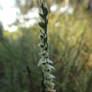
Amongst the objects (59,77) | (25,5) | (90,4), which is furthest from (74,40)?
(90,4)

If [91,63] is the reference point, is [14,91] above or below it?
below

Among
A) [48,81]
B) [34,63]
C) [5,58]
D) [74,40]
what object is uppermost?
[74,40]

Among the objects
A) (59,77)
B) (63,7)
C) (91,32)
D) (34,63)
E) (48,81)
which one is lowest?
(48,81)

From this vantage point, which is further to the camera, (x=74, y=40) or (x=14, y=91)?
(x=74, y=40)

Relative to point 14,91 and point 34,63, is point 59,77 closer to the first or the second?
point 34,63

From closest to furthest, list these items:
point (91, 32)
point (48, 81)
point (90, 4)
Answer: point (48, 81)
point (91, 32)
point (90, 4)

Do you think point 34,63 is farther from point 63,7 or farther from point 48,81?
point 63,7

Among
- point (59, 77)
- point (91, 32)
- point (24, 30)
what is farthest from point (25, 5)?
point (59, 77)

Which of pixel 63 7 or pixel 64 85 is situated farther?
pixel 63 7

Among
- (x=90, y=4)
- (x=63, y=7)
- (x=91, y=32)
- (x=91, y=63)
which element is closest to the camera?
(x=91, y=63)
